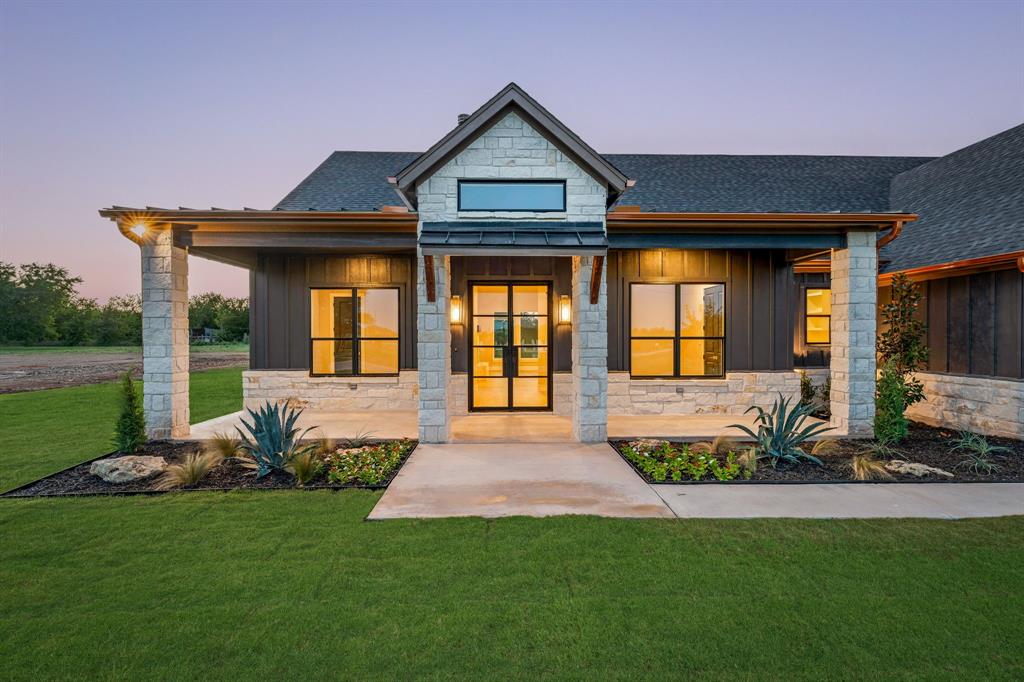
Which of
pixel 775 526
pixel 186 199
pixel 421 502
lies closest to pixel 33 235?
pixel 186 199

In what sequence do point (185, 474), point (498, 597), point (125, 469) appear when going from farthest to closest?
1. point (125, 469)
2. point (185, 474)
3. point (498, 597)

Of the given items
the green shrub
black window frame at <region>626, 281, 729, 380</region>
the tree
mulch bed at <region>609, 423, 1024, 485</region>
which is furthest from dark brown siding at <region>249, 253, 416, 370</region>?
the tree

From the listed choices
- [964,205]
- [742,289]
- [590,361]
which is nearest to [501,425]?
[590,361]

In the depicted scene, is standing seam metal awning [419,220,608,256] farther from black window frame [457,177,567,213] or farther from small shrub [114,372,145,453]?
small shrub [114,372,145,453]

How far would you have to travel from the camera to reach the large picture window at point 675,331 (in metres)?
10.7

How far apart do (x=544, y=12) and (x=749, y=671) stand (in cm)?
2203

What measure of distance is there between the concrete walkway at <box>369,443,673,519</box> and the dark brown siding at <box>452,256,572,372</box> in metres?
3.19

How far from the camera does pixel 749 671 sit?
2512 millimetres

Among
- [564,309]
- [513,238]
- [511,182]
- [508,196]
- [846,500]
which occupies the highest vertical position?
[511,182]

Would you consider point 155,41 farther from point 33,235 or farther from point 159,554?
point 33,235

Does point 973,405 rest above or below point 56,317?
below

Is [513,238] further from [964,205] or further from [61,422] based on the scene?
[964,205]

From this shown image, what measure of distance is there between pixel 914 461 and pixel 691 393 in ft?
13.7

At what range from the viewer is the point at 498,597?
3.23 meters
